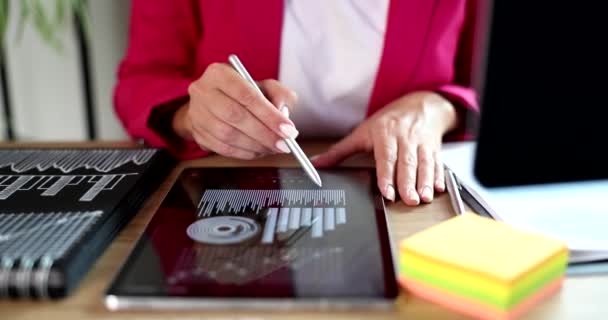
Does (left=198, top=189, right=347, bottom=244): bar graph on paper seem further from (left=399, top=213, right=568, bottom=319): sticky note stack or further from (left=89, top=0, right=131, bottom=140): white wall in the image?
(left=89, top=0, right=131, bottom=140): white wall

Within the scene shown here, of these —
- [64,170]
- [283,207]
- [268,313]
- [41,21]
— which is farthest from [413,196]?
[41,21]

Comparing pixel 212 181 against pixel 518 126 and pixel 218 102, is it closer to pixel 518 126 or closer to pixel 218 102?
pixel 218 102

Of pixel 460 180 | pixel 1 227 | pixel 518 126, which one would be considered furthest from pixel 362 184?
pixel 1 227

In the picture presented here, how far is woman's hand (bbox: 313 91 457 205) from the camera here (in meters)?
0.57

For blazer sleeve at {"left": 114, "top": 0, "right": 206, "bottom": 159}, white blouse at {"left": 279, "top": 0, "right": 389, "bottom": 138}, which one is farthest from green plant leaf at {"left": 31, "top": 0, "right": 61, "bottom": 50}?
white blouse at {"left": 279, "top": 0, "right": 389, "bottom": 138}

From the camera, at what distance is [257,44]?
813 millimetres

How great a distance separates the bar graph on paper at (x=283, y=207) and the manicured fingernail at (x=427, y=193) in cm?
7

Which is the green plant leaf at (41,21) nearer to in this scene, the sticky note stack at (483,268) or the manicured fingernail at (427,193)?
the manicured fingernail at (427,193)

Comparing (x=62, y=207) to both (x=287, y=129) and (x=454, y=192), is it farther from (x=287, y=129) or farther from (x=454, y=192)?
(x=454, y=192)

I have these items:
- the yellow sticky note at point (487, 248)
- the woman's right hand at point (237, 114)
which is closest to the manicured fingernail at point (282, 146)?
the woman's right hand at point (237, 114)

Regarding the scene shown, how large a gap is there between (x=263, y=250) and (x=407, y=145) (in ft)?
0.82

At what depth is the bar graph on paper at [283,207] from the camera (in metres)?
0.47

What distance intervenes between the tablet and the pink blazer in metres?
0.26

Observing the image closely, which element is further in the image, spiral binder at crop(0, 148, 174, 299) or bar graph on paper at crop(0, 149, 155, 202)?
bar graph on paper at crop(0, 149, 155, 202)
